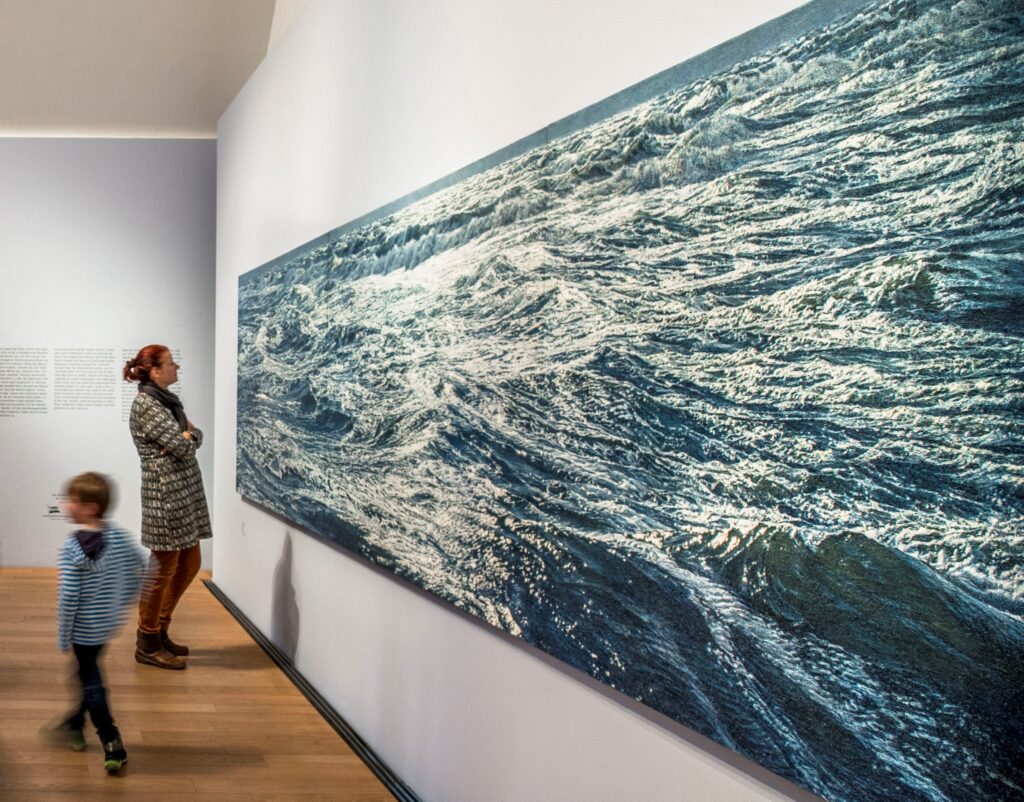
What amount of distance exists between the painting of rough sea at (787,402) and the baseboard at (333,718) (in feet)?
4.50

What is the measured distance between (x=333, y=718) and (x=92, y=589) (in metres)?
1.57

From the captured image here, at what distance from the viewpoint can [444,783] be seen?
405cm

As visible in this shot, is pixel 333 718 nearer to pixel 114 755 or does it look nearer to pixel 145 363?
pixel 114 755

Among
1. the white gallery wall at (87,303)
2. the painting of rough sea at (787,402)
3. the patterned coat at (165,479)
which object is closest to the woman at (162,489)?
the patterned coat at (165,479)

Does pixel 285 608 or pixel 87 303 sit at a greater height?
pixel 87 303

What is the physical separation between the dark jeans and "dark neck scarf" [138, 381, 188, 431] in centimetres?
229

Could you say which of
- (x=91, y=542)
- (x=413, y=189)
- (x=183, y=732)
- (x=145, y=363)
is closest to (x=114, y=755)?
(x=183, y=732)

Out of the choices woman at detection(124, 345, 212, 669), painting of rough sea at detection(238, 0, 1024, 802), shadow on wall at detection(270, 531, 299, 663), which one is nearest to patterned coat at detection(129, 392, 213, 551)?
woman at detection(124, 345, 212, 669)

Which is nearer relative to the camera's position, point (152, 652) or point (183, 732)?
point (183, 732)

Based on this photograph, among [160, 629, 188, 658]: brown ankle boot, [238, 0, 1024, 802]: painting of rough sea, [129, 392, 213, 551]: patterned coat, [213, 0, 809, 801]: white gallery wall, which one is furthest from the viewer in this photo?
[160, 629, 188, 658]: brown ankle boot

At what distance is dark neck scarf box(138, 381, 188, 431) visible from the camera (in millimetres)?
6562

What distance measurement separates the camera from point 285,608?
673 centimetres

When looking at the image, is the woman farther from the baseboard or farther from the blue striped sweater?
the blue striped sweater

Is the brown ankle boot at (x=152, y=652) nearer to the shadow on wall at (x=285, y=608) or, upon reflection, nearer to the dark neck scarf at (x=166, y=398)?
the shadow on wall at (x=285, y=608)
